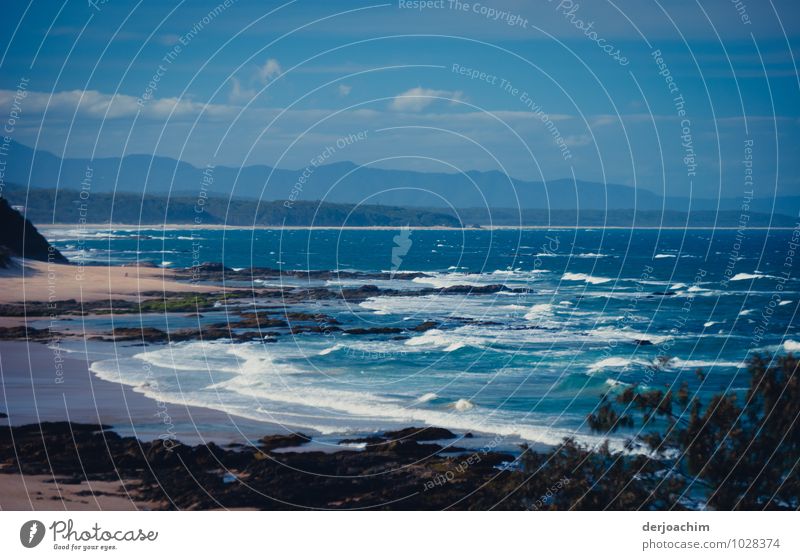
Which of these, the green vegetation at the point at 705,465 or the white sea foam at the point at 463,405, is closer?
the green vegetation at the point at 705,465

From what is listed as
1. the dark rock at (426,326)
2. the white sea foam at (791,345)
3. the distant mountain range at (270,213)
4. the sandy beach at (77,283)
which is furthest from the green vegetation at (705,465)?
the distant mountain range at (270,213)

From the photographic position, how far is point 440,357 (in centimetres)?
3353

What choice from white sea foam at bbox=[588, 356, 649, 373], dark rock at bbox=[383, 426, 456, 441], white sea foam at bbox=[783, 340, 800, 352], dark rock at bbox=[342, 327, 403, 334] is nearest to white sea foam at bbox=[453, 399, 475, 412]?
dark rock at bbox=[383, 426, 456, 441]

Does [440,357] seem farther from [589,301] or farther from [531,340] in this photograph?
[589,301]

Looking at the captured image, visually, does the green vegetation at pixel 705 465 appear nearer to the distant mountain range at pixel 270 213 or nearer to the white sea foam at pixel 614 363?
the white sea foam at pixel 614 363
